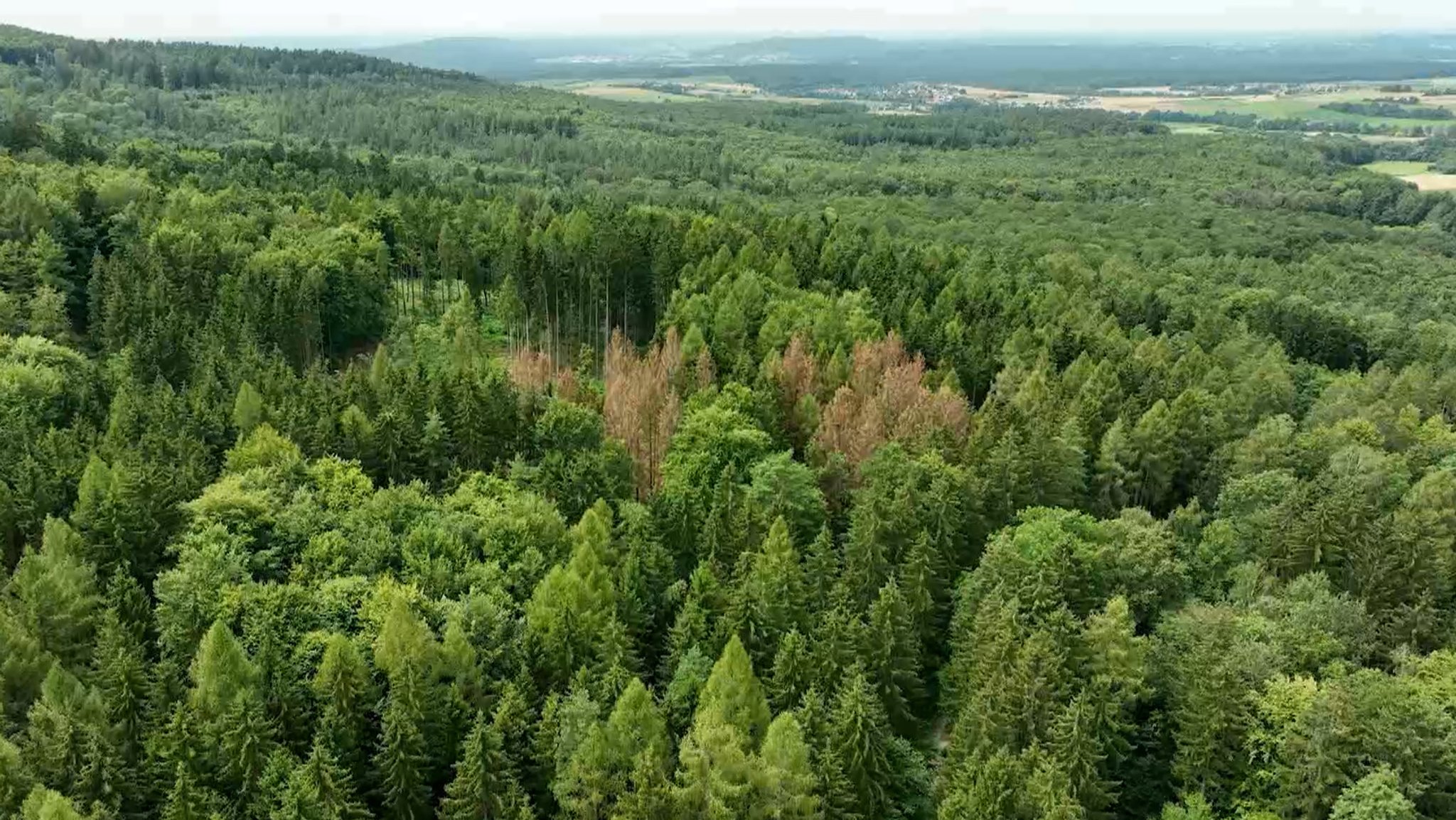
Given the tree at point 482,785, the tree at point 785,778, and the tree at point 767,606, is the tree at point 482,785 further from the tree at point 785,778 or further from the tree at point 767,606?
the tree at point 767,606

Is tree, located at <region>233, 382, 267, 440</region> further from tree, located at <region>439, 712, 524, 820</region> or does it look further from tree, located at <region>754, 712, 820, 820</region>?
tree, located at <region>754, 712, 820, 820</region>

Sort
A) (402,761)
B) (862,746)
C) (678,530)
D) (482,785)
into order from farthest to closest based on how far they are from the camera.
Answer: (678,530) → (862,746) → (402,761) → (482,785)

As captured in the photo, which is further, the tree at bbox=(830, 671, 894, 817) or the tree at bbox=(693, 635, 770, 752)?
the tree at bbox=(830, 671, 894, 817)

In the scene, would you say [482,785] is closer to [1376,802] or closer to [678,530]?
[678,530]

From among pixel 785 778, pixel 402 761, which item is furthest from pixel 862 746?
pixel 402 761

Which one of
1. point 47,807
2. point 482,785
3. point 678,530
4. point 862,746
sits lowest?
point 482,785

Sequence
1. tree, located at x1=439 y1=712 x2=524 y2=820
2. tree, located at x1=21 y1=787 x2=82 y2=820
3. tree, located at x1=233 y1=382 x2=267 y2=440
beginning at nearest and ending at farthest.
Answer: tree, located at x1=21 y1=787 x2=82 y2=820, tree, located at x1=439 y1=712 x2=524 y2=820, tree, located at x1=233 y1=382 x2=267 y2=440

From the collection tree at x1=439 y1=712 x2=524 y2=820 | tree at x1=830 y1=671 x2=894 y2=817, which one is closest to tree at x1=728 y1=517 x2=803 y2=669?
tree at x1=830 y1=671 x2=894 y2=817

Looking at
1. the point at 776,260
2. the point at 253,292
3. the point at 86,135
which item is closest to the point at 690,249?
the point at 776,260

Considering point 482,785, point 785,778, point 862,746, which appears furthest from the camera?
point 862,746
